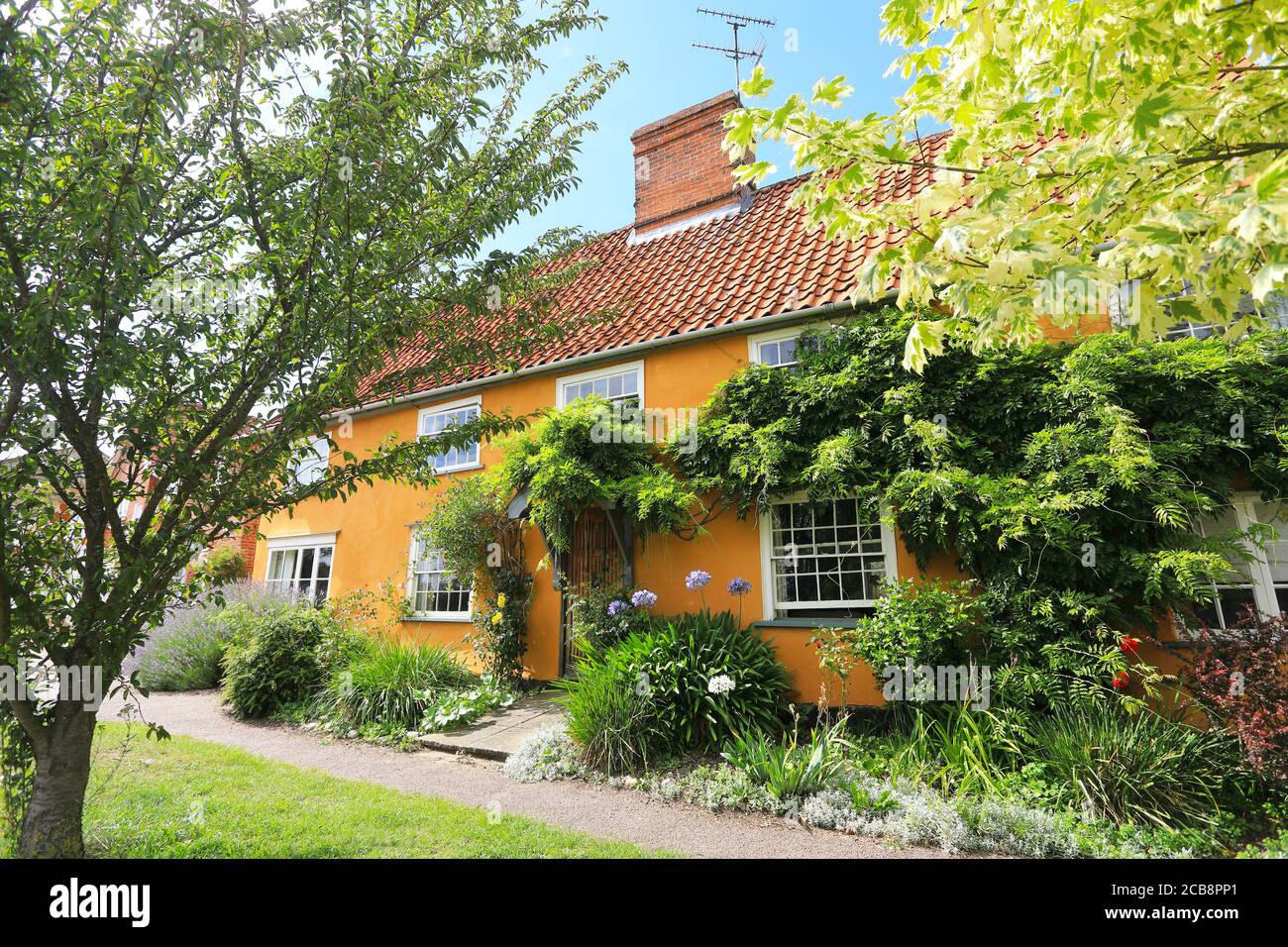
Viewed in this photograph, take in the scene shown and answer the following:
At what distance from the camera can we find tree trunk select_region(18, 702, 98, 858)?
3.27 m

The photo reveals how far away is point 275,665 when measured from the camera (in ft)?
29.8

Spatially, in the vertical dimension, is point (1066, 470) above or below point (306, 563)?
above

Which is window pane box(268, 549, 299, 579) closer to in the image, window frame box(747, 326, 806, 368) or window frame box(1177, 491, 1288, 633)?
window frame box(747, 326, 806, 368)

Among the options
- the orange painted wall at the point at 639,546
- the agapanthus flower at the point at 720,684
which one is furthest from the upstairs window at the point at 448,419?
the agapanthus flower at the point at 720,684

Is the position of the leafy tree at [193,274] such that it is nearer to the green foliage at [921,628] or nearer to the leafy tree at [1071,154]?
the leafy tree at [1071,154]

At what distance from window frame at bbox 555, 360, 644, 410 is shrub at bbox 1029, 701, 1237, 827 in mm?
6346

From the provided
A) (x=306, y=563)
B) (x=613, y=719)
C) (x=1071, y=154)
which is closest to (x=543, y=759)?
(x=613, y=719)

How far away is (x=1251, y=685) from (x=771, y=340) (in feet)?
18.7

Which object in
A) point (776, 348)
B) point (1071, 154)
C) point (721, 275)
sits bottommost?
point (1071, 154)

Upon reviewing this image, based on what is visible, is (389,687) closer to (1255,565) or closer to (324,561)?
(324,561)

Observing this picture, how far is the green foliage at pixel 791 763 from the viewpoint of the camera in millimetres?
5133

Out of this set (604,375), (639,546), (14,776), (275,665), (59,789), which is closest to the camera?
(59,789)
